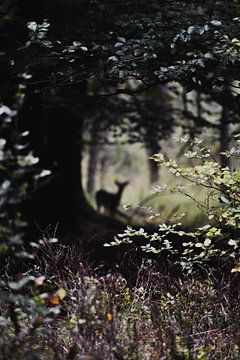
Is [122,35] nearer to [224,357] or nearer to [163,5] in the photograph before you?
[163,5]

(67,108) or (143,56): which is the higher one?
(143,56)

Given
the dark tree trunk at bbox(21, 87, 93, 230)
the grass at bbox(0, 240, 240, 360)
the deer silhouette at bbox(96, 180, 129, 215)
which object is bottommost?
the deer silhouette at bbox(96, 180, 129, 215)

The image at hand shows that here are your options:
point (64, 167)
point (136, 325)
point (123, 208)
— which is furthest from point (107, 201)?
point (136, 325)

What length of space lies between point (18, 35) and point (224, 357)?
3.68 m

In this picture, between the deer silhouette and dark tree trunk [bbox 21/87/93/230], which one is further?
the deer silhouette

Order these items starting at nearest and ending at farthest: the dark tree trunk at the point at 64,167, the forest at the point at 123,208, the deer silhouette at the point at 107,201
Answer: the forest at the point at 123,208 → the dark tree trunk at the point at 64,167 → the deer silhouette at the point at 107,201

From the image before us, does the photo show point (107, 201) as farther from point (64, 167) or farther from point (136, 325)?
point (136, 325)

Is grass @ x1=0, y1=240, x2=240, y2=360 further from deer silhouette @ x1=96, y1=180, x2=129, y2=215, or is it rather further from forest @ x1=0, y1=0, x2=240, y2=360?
deer silhouette @ x1=96, y1=180, x2=129, y2=215

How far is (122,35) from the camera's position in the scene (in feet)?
18.1

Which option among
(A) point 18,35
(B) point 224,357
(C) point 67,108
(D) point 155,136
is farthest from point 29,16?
(D) point 155,136

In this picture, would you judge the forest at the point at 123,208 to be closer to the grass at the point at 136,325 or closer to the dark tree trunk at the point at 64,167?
the grass at the point at 136,325

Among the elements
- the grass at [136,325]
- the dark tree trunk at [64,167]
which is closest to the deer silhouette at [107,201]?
the dark tree trunk at [64,167]

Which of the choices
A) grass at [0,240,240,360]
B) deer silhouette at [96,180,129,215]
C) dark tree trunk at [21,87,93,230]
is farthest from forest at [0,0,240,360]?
deer silhouette at [96,180,129,215]

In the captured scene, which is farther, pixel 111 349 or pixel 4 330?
pixel 4 330
